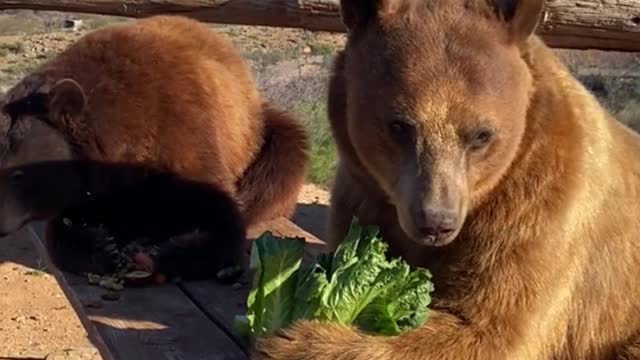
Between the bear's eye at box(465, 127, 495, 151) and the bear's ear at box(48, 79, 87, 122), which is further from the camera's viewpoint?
the bear's ear at box(48, 79, 87, 122)

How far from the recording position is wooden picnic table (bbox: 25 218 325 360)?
12.2 ft

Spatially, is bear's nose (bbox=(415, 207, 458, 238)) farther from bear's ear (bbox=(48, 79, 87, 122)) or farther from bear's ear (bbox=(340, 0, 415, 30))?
bear's ear (bbox=(48, 79, 87, 122))

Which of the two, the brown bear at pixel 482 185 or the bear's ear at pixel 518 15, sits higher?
the bear's ear at pixel 518 15

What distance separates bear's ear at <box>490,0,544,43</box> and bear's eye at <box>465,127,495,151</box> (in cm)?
30

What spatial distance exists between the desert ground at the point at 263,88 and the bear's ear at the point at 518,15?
77.5 inches

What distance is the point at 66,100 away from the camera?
15.5 feet

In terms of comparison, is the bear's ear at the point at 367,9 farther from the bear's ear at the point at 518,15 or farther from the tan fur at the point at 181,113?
the tan fur at the point at 181,113

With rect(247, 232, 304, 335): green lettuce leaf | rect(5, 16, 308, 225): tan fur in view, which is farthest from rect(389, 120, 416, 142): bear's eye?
rect(5, 16, 308, 225): tan fur

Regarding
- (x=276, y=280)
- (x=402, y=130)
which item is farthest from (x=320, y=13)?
(x=402, y=130)

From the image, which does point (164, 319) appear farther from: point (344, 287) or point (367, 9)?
point (367, 9)

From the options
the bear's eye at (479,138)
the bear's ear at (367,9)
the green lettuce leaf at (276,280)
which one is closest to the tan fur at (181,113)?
the green lettuce leaf at (276,280)

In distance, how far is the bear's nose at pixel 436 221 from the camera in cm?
299

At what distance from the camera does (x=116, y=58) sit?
494 centimetres

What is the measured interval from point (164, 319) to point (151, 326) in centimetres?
8
